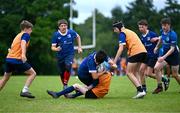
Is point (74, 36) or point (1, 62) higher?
point (74, 36)

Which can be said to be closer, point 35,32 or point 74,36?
point 74,36

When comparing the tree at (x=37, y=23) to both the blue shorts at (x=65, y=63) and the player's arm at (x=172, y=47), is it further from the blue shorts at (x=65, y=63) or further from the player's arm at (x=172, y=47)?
the player's arm at (x=172, y=47)

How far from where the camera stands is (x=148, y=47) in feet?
52.6

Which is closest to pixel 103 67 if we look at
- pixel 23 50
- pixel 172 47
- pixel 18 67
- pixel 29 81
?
pixel 29 81

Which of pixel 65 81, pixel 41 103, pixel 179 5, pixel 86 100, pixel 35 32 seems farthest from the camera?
pixel 179 5

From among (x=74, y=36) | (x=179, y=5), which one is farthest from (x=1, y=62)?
(x=74, y=36)

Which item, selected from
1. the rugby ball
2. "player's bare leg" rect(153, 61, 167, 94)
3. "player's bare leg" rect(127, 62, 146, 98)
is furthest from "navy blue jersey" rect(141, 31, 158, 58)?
the rugby ball

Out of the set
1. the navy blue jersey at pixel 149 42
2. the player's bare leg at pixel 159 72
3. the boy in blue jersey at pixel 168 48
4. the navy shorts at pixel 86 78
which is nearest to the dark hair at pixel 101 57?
the navy shorts at pixel 86 78

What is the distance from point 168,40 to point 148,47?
3.34 feet

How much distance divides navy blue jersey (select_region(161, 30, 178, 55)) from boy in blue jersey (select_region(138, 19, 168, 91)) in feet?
1.14

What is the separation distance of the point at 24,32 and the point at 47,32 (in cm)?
4597

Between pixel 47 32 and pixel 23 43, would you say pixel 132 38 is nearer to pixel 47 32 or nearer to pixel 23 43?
pixel 23 43

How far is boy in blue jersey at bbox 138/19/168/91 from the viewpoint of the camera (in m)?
15.3

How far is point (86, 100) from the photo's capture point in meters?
12.8
